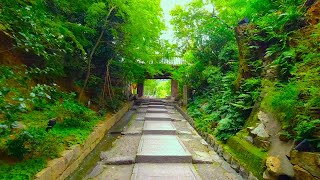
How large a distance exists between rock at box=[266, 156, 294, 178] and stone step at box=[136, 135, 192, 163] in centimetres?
208

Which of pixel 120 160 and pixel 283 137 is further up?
pixel 283 137

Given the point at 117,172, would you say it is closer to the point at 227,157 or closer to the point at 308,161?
the point at 227,157

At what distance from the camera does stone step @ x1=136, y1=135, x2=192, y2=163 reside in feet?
18.2

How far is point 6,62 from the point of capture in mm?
8945

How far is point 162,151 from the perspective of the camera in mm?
6047

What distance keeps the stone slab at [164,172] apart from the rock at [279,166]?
1353mm

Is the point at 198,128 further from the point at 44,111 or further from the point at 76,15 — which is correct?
the point at 76,15

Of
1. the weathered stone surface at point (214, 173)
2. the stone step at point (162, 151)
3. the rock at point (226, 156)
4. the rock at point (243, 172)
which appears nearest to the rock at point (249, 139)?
the rock at point (226, 156)

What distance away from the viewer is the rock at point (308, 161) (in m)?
3.20

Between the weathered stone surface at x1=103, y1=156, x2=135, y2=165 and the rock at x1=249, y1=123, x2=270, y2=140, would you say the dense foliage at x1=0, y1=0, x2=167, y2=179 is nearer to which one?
the weathered stone surface at x1=103, y1=156, x2=135, y2=165

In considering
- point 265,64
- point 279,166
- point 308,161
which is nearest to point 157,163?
point 279,166

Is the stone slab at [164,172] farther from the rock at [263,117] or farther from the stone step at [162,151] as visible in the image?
the rock at [263,117]

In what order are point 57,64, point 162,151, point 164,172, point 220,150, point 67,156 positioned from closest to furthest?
1. point 164,172
2. point 67,156
3. point 162,151
4. point 220,150
5. point 57,64

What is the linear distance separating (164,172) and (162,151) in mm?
1221
